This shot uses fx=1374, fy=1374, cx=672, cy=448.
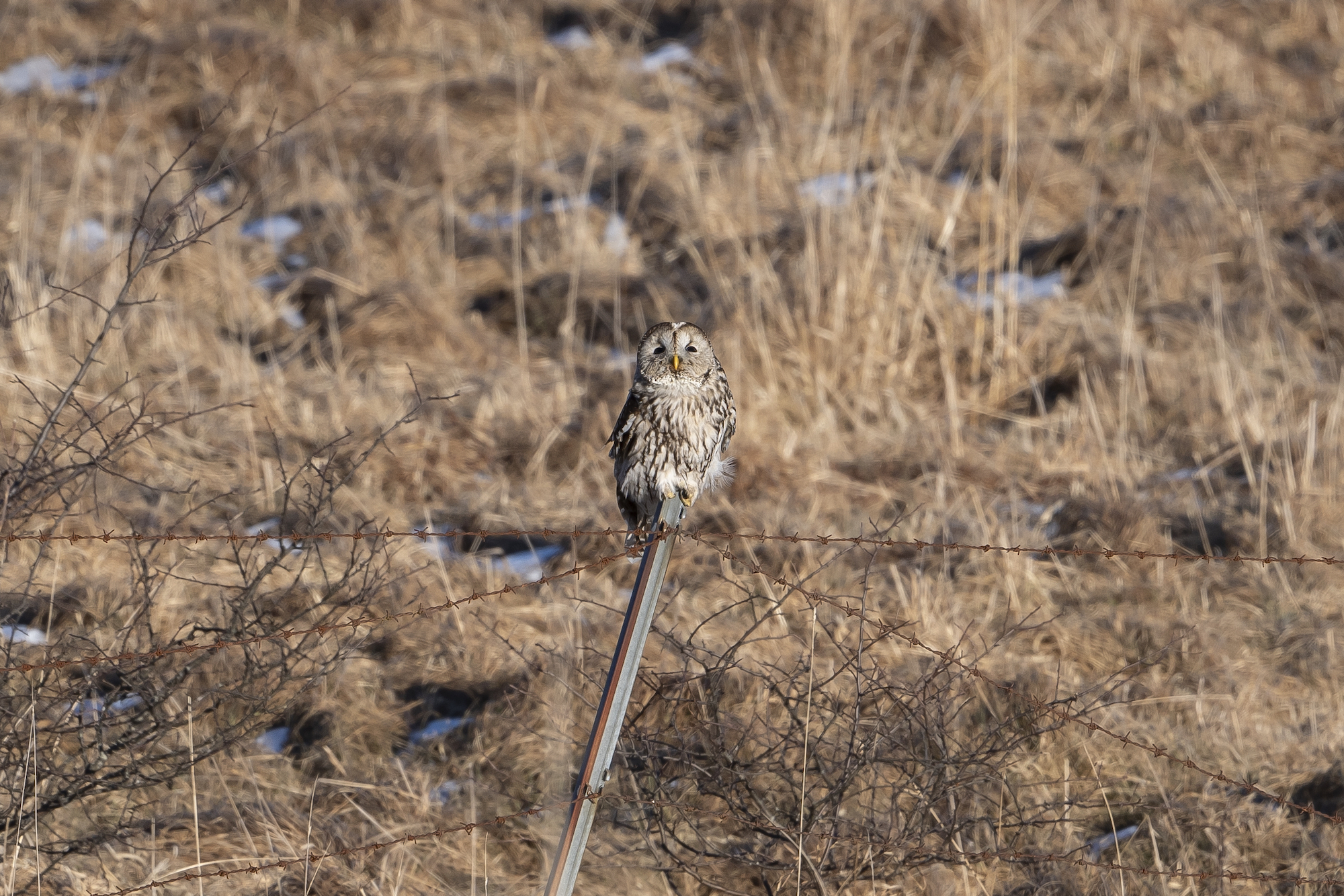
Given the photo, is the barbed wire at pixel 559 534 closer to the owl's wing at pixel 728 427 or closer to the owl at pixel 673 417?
the owl at pixel 673 417

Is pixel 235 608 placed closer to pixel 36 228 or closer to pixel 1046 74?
pixel 36 228

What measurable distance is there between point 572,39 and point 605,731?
9534mm

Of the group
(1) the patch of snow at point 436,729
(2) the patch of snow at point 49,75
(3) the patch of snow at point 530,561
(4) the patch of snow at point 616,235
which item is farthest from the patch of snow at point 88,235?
(1) the patch of snow at point 436,729

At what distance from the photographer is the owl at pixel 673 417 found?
4184 mm

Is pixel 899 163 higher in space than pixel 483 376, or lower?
higher

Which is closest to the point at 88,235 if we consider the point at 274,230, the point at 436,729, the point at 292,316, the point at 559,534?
the point at 274,230

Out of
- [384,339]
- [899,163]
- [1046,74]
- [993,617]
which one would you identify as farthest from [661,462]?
[1046,74]

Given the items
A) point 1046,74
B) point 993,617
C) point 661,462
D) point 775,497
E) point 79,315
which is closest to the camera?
point 661,462

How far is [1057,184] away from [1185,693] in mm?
5245

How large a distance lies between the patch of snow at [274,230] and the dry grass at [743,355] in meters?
0.12

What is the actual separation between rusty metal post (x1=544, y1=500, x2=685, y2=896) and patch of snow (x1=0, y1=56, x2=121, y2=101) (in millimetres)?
9420

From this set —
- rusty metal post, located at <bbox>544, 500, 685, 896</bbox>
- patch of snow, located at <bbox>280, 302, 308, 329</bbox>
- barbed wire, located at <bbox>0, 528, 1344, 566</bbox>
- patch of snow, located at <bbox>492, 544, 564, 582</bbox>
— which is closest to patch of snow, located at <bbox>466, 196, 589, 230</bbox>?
patch of snow, located at <bbox>280, 302, 308, 329</bbox>

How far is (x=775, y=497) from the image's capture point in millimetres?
6008

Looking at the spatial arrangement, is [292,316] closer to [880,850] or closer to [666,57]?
[666,57]
